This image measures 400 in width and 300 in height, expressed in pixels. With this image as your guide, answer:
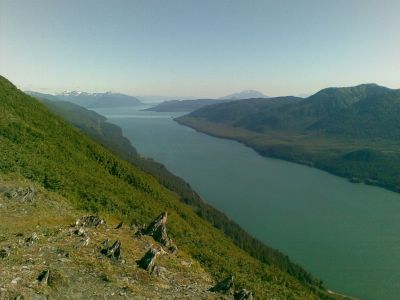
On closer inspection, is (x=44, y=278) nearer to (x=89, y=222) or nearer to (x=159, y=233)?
(x=89, y=222)

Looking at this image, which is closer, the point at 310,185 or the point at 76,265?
the point at 76,265

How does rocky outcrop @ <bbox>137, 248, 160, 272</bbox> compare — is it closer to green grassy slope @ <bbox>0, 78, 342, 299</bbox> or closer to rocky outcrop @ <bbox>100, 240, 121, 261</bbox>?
rocky outcrop @ <bbox>100, 240, 121, 261</bbox>

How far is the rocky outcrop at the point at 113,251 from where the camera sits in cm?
A: 2848

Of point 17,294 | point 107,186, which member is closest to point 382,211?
point 107,186

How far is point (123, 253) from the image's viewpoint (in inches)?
Answer: 1182

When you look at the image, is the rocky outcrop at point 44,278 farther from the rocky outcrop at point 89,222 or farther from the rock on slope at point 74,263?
the rocky outcrop at point 89,222

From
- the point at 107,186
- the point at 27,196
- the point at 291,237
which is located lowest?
the point at 291,237

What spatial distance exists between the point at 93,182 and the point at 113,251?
35848 millimetres

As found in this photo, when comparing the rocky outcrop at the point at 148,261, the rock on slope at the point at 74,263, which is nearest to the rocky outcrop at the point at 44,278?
the rock on slope at the point at 74,263

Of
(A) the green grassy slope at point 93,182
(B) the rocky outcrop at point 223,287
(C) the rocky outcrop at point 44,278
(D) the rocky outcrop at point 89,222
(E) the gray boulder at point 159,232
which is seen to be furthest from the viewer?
(A) the green grassy slope at point 93,182

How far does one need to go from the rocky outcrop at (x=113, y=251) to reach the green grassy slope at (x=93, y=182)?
1581 centimetres

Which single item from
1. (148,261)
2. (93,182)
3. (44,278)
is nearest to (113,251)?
(148,261)

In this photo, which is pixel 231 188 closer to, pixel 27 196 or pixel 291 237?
pixel 291 237

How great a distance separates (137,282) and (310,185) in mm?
173764
